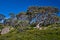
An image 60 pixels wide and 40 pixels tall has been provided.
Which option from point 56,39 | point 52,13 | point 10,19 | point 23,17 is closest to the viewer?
point 56,39

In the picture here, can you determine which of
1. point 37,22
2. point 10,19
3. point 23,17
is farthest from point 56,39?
point 10,19

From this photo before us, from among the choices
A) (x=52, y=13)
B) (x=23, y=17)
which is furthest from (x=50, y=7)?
(x=23, y=17)

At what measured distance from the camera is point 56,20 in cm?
8356

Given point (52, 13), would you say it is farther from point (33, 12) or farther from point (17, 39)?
point (17, 39)

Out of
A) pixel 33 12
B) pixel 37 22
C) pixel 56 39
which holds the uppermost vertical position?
pixel 33 12

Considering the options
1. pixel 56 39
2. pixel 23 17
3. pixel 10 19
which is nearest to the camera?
pixel 56 39

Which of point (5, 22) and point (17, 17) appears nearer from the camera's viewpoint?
point (17, 17)

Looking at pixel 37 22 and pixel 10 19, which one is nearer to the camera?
pixel 37 22

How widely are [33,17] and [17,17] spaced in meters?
14.1

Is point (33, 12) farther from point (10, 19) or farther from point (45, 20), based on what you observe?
point (10, 19)

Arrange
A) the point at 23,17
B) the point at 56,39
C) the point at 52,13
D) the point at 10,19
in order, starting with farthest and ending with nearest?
the point at 10,19, the point at 23,17, the point at 52,13, the point at 56,39

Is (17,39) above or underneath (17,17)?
underneath

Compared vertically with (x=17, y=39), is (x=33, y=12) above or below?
above

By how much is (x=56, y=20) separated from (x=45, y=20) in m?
5.65
